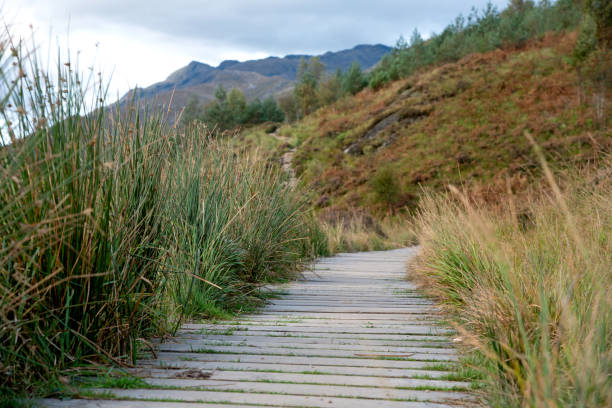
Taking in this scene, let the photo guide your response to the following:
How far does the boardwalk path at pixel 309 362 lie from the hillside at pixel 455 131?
45.8 feet

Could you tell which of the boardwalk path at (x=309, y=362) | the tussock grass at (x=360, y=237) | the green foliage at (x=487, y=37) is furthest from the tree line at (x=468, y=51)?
the boardwalk path at (x=309, y=362)

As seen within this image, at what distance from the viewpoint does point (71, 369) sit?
5.53 feet

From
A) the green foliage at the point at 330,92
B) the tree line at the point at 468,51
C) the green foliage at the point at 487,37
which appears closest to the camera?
the tree line at the point at 468,51

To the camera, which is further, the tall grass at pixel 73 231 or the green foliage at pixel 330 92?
the green foliage at pixel 330 92

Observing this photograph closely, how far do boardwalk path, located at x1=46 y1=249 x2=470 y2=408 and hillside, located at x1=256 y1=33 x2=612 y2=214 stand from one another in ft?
45.8

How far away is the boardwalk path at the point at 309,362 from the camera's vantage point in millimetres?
1614

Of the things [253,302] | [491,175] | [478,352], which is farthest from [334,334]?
[491,175]

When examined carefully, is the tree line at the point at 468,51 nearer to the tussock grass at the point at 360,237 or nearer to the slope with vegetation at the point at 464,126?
the slope with vegetation at the point at 464,126

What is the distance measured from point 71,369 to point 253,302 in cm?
183

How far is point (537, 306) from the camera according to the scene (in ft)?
6.24

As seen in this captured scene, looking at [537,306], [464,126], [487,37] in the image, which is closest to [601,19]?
[464,126]

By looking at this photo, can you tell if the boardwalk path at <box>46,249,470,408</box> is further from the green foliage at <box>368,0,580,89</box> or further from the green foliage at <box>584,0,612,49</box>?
the green foliage at <box>368,0,580,89</box>

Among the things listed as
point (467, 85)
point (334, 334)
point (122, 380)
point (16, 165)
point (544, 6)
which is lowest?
point (334, 334)

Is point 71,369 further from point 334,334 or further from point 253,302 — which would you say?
point 253,302
